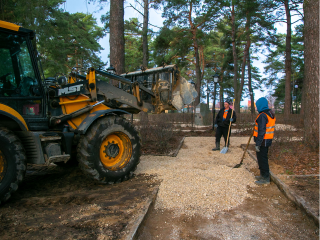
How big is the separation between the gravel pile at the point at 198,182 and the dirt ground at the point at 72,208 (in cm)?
39

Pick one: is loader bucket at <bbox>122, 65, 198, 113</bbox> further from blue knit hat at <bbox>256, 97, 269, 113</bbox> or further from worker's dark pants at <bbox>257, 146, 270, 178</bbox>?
worker's dark pants at <bbox>257, 146, 270, 178</bbox>

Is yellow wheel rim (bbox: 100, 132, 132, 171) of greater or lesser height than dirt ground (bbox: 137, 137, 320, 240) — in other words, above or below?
above

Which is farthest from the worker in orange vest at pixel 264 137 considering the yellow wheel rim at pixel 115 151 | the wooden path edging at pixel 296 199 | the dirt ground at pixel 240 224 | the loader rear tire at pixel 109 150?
the yellow wheel rim at pixel 115 151

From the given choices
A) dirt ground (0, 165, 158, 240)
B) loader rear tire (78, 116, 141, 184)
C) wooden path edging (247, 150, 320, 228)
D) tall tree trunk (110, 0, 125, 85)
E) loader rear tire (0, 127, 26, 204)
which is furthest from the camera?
tall tree trunk (110, 0, 125, 85)

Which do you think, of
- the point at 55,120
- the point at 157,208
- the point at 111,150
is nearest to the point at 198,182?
the point at 157,208

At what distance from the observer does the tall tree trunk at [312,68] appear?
657 centimetres

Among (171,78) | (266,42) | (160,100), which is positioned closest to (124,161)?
(160,100)

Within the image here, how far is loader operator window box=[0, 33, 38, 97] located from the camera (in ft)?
12.1

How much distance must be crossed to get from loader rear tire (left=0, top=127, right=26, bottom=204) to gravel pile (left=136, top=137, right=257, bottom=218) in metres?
2.03

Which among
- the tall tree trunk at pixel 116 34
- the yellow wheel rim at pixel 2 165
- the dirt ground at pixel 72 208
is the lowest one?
the dirt ground at pixel 72 208

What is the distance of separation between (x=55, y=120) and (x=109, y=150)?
1101mm

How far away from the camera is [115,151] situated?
15.1 ft

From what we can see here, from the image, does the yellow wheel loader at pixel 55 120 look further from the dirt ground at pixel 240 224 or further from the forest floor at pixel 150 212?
the dirt ground at pixel 240 224

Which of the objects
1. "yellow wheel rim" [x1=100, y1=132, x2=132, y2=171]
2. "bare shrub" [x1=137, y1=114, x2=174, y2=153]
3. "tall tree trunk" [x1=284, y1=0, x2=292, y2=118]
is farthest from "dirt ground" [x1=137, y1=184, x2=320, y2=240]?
"tall tree trunk" [x1=284, y1=0, x2=292, y2=118]
